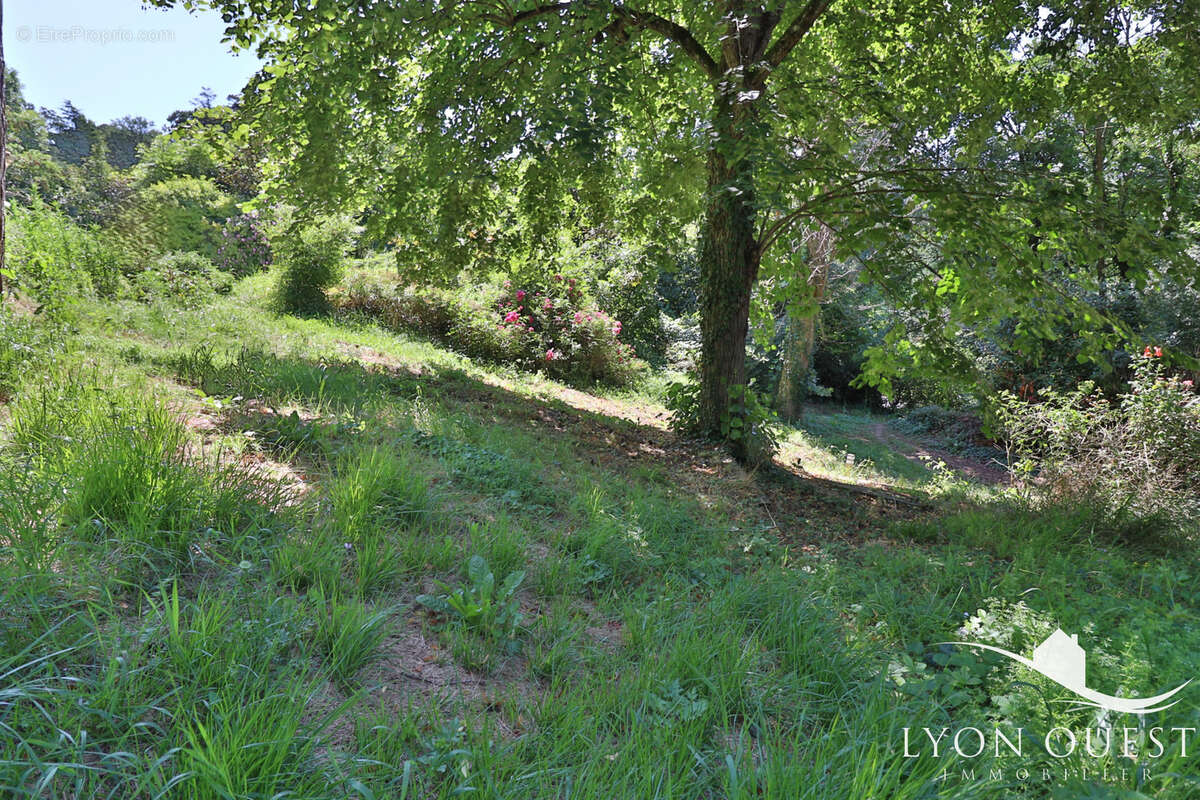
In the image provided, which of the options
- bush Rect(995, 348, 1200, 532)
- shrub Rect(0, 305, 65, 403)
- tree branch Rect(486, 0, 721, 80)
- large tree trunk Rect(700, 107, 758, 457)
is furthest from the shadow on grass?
tree branch Rect(486, 0, 721, 80)

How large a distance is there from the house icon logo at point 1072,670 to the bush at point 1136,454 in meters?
3.35

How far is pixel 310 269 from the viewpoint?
Result: 12977mm

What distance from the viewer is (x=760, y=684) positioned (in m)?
2.25

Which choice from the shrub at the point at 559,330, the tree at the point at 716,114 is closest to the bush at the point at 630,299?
the shrub at the point at 559,330

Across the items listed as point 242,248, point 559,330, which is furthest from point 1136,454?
point 242,248

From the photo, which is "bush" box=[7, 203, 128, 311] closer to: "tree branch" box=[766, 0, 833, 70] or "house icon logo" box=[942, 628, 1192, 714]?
"house icon logo" box=[942, 628, 1192, 714]

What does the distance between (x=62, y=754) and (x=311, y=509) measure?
1495 millimetres

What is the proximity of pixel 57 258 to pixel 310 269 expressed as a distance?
6227mm

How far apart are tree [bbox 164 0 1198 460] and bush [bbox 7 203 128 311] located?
224 centimetres

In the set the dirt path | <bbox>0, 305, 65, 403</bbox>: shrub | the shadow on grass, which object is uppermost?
<bbox>0, 305, 65, 403</bbox>: shrub

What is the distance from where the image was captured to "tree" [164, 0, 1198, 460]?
5035 millimetres

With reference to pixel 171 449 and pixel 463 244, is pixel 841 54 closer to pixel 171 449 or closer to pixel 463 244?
pixel 463 244

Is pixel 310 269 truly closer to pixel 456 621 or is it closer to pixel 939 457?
pixel 456 621

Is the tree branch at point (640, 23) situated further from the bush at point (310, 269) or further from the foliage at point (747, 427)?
the bush at point (310, 269)
